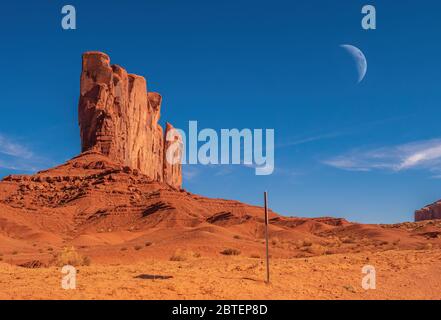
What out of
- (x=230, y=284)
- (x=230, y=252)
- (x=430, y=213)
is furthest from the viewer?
(x=430, y=213)

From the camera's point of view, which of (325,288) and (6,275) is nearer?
(325,288)

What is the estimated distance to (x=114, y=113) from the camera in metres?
95.9

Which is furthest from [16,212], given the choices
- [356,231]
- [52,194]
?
[356,231]

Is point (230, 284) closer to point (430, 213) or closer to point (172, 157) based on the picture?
point (172, 157)

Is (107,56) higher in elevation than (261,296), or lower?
higher

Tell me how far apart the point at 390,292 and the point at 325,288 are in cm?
187

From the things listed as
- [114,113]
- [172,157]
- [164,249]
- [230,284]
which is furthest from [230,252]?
[172,157]

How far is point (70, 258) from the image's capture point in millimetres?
20844

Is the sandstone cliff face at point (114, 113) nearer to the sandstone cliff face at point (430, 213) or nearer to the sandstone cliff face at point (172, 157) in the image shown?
the sandstone cliff face at point (172, 157)

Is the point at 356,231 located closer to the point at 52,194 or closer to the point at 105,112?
the point at 52,194

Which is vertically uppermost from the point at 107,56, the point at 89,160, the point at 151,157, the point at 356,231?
the point at 107,56

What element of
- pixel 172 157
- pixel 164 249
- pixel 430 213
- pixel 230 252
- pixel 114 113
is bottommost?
pixel 230 252
